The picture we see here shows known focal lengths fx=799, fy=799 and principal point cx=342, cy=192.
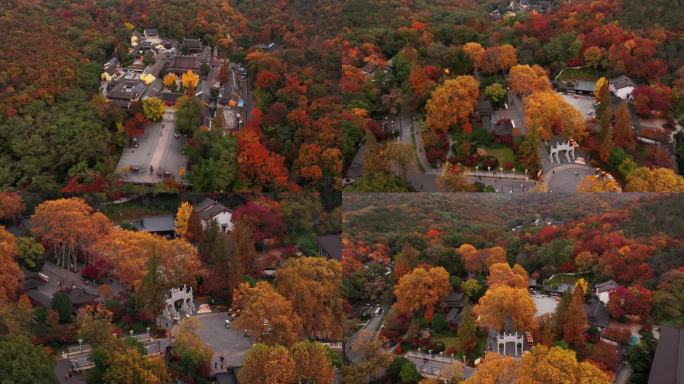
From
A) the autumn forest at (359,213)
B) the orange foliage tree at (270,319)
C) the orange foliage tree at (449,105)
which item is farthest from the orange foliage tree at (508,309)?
the orange foliage tree at (449,105)

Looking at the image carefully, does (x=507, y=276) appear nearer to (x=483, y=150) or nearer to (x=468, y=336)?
(x=468, y=336)

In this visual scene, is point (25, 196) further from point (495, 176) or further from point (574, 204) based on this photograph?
point (574, 204)

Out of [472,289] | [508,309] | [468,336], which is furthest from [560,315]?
[472,289]

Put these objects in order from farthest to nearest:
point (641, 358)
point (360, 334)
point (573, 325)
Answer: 1. point (360, 334)
2. point (573, 325)
3. point (641, 358)

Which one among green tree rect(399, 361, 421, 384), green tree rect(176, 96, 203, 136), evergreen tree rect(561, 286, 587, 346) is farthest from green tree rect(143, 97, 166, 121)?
evergreen tree rect(561, 286, 587, 346)

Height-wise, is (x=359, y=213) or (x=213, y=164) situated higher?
(x=213, y=164)

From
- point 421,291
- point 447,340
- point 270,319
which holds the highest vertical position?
point 270,319

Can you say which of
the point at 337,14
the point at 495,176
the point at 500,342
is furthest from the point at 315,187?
the point at 337,14

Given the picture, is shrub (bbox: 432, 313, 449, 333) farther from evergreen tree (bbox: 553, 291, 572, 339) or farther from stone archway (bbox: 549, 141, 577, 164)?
stone archway (bbox: 549, 141, 577, 164)
